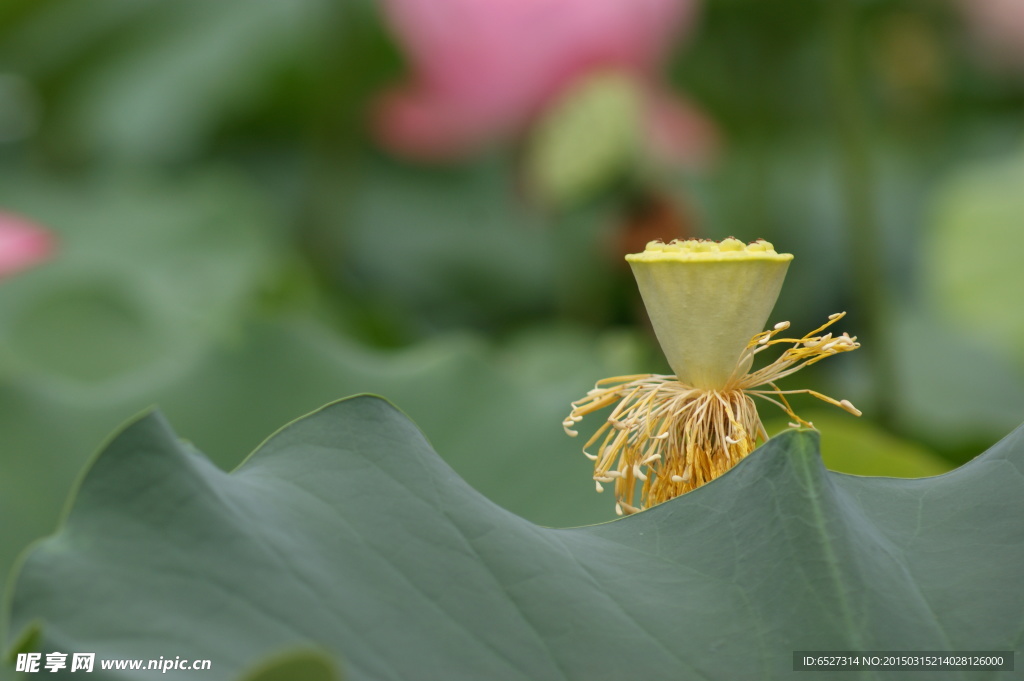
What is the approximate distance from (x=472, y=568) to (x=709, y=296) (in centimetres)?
14

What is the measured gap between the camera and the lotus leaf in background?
385mm

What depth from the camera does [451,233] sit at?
6.35 feet

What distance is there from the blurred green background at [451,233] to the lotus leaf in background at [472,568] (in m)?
0.27

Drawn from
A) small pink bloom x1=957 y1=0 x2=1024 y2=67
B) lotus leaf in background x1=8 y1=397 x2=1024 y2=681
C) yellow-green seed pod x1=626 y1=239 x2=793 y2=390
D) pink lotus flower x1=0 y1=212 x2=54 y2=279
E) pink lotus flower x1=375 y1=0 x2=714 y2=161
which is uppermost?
small pink bloom x1=957 y1=0 x2=1024 y2=67

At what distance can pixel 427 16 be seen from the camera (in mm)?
1431

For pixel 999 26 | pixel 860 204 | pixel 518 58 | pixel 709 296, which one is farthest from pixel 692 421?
pixel 999 26

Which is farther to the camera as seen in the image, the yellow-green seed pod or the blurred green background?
the blurred green background

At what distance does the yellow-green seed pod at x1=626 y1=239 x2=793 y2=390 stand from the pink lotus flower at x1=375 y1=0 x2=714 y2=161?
100cm

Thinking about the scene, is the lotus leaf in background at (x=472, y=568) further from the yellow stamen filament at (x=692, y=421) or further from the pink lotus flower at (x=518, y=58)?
the pink lotus flower at (x=518, y=58)

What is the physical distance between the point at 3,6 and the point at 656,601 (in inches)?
77.9

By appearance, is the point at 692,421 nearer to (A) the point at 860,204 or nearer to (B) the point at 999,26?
(A) the point at 860,204

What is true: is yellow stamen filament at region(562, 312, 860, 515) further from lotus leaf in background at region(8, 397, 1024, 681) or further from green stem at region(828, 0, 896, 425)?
green stem at region(828, 0, 896, 425)

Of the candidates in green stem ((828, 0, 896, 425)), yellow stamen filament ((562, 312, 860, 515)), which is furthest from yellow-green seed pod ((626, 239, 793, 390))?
green stem ((828, 0, 896, 425))

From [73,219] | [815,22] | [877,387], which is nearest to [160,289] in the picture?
[73,219]
